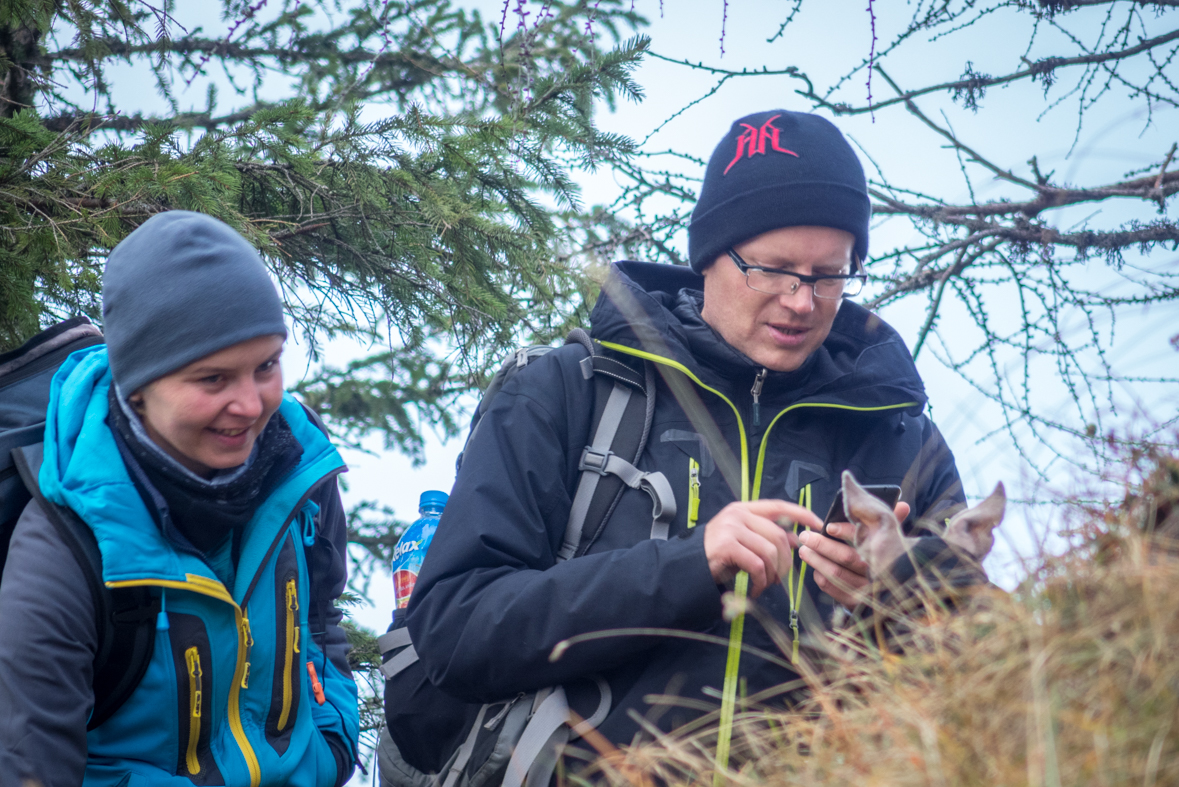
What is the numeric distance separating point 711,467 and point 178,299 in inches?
59.2

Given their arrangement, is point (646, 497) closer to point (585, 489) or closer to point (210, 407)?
point (585, 489)

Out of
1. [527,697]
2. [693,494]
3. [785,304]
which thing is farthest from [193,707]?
[785,304]

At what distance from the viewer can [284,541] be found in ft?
8.95

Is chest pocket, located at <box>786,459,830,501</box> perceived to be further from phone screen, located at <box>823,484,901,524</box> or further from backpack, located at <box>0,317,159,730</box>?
backpack, located at <box>0,317,159,730</box>

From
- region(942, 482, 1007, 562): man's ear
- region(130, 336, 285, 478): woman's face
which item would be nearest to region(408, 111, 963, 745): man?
region(942, 482, 1007, 562): man's ear

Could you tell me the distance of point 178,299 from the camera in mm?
2408

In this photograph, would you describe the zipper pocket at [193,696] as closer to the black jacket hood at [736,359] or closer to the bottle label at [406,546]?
the bottle label at [406,546]

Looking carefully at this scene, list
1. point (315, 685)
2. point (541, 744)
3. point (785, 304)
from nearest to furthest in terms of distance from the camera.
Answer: point (541, 744)
point (785, 304)
point (315, 685)

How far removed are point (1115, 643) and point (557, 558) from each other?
5.18 ft

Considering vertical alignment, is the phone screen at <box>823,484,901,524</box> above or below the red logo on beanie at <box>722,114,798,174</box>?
below

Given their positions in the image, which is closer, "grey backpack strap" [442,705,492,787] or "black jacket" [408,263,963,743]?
"black jacket" [408,263,963,743]

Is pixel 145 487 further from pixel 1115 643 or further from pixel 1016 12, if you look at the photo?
pixel 1016 12

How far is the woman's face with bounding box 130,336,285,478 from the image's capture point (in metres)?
2.41

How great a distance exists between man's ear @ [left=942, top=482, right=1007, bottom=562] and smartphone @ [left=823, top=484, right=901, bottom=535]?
0.19 metres
